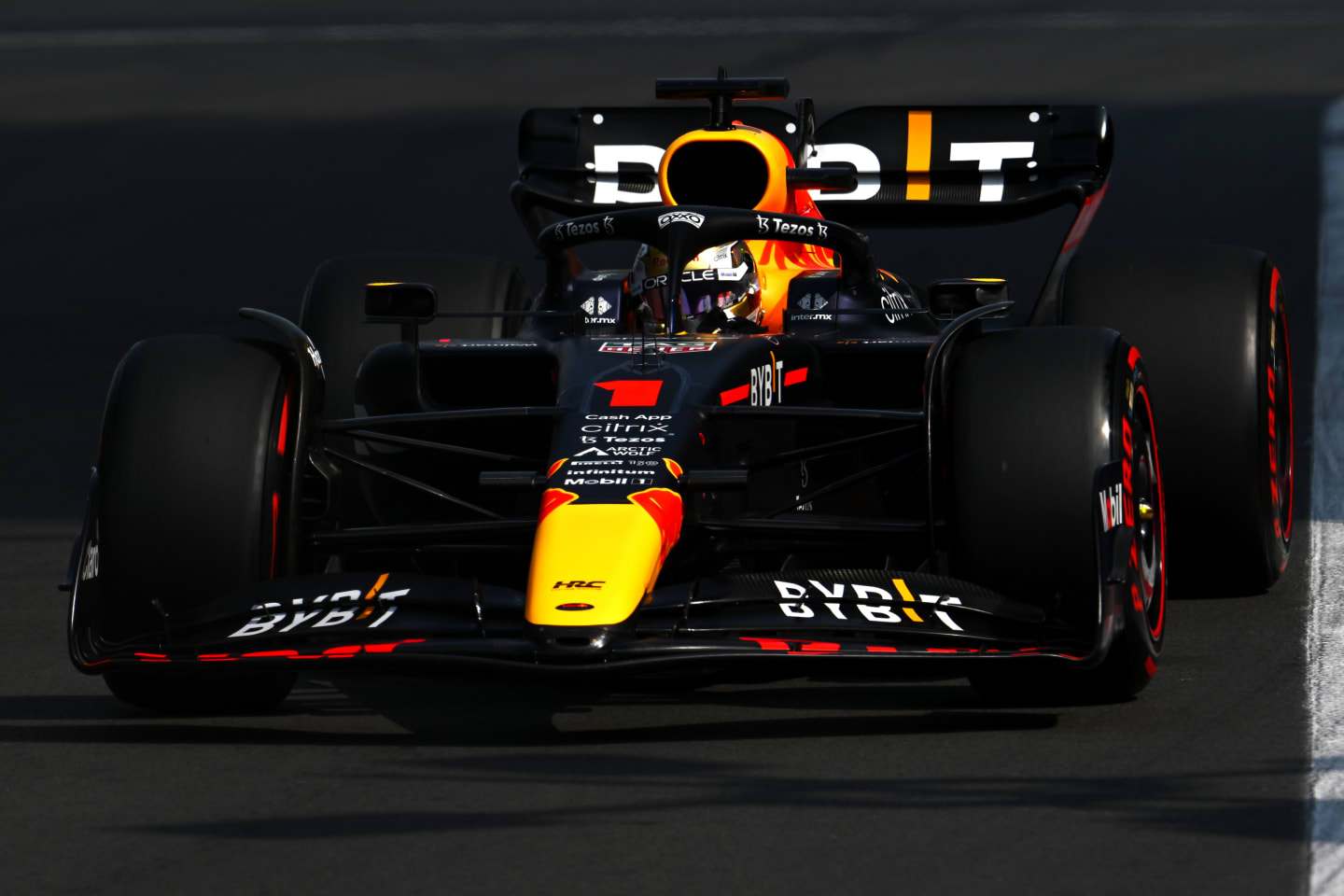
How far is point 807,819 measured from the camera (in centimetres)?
545

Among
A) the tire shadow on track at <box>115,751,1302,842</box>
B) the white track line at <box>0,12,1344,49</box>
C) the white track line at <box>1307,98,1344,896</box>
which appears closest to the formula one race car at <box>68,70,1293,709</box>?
the tire shadow on track at <box>115,751,1302,842</box>

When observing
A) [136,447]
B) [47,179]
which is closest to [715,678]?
[136,447]

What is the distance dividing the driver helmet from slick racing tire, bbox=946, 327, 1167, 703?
5.32 feet

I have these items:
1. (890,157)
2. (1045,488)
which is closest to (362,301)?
(890,157)

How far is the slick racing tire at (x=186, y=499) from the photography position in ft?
21.7

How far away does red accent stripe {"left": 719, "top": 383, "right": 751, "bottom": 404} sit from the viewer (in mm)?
7203

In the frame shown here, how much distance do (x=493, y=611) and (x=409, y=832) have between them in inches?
38.7

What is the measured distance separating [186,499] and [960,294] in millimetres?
2419

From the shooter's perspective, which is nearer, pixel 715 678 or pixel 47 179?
pixel 715 678

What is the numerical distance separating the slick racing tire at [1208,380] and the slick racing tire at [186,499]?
301 cm

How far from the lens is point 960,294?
7477mm

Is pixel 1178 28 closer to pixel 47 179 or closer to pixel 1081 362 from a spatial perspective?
pixel 47 179

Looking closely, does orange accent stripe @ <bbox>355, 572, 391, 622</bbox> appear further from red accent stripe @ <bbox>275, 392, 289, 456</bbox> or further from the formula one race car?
red accent stripe @ <bbox>275, 392, 289, 456</bbox>

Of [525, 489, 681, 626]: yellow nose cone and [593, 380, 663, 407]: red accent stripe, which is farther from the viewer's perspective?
[593, 380, 663, 407]: red accent stripe
